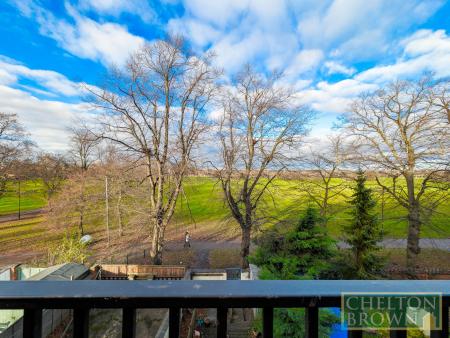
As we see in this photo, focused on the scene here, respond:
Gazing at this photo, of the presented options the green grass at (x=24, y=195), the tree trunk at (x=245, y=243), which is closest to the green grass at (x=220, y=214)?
the green grass at (x=24, y=195)

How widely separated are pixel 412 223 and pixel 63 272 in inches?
749

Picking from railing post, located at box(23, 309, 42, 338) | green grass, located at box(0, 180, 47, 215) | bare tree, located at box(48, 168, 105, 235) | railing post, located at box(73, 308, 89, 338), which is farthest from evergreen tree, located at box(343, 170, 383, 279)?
green grass, located at box(0, 180, 47, 215)

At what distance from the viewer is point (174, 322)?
910 mm

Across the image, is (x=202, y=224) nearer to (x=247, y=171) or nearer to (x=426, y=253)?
(x=247, y=171)

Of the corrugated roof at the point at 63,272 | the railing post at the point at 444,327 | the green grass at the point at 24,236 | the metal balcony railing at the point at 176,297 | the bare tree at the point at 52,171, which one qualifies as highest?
the bare tree at the point at 52,171

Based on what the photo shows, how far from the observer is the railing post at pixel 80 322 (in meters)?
0.83

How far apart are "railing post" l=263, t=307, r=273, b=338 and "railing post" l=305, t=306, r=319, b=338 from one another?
138mm

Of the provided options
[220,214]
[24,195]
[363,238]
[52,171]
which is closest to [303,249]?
[363,238]

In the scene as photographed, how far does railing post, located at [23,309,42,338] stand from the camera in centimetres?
81

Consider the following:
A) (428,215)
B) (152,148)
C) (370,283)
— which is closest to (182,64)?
(152,148)

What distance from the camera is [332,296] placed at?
0.85 meters

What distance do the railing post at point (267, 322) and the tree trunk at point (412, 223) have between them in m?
15.4

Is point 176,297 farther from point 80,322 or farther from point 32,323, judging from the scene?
point 32,323

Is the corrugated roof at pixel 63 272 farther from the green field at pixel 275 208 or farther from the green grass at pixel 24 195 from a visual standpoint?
the green grass at pixel 24 195
